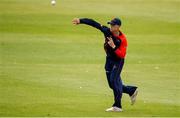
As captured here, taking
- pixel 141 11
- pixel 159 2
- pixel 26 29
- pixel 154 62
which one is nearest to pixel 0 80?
pixel 154 62

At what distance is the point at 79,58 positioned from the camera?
28719mm

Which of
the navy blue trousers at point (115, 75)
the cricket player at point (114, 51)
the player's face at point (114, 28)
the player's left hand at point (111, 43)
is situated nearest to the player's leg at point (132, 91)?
the cricket player at point (114, 51)

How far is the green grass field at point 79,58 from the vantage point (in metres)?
19.3

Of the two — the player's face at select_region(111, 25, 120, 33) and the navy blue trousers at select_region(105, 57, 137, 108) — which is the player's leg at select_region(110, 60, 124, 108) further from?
the player's face at select_region(111, 25, 120, 33)

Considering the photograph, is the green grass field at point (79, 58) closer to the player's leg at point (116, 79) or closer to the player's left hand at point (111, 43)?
the player's leg at point (116, 79)

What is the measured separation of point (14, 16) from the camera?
137 ft

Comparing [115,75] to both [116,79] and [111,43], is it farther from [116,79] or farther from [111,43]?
[111,43]

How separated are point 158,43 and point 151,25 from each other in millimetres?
5893

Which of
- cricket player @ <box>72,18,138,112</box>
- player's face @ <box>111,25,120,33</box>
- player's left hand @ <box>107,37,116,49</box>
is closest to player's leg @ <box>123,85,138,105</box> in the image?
cricket player @ <box>72,18,138,112</box>

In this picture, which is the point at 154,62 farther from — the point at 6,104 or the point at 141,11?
the point at 141,11

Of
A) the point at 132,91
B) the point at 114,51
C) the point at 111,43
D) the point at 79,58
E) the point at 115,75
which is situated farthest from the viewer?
the point at 79,58

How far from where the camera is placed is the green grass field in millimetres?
19344

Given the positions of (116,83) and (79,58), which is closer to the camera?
(116,83)

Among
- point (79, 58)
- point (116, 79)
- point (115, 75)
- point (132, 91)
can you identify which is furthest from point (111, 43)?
point (79, 58)
